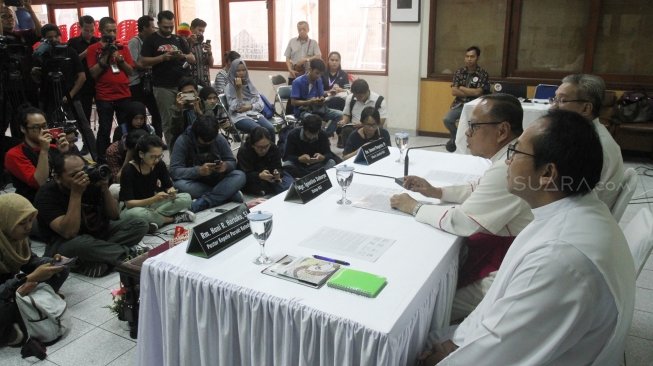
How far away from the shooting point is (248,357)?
1.40 metres

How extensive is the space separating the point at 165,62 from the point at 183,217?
6.93 ft

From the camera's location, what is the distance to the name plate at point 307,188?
1.99 metres

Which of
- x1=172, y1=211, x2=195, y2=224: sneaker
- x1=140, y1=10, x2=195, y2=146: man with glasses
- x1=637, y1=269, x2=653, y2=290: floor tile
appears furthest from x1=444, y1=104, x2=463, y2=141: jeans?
x1=172, y1=211, x2=195, y2=224: sneaker

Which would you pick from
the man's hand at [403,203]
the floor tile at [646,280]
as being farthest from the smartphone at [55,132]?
the floor tile at [646,280]

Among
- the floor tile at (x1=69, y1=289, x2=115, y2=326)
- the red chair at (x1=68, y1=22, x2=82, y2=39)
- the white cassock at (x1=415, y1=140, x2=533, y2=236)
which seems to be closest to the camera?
the white cassock at (x1=415, y1=140, x2=533, y2=236)

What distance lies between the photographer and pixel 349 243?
5.24ft

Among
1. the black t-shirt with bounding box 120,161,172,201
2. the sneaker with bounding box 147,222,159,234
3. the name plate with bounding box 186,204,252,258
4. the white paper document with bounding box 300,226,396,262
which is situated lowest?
the sneaker with bounding box 147,222,159,234

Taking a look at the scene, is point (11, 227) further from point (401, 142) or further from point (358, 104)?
point (358, 104)

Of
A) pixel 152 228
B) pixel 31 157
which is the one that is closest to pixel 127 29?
pixel 31 157

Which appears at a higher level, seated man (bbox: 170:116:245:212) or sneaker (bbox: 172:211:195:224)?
seated man (bbox: 170:116:245:212)

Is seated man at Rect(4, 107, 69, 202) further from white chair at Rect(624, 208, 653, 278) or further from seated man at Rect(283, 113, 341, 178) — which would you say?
white chair at Rect(624, 208, 653, 278)

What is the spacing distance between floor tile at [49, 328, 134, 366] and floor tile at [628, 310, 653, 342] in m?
2.27

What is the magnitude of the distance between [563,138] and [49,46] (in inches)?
185

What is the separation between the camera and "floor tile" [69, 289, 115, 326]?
2.40m
